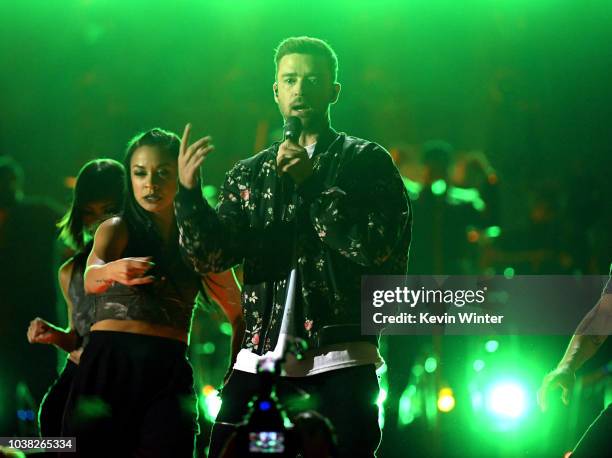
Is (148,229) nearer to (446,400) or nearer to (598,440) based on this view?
(446,400)

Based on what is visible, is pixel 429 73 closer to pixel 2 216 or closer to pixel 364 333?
pixel 364 333

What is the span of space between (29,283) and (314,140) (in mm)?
1587

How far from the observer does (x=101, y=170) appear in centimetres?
325

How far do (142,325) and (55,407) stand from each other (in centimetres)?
70

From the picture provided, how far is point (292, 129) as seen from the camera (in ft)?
8.16

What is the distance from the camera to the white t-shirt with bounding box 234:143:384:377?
7.74ft

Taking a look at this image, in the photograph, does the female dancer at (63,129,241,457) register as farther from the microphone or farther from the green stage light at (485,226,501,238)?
the green stage light at (485,226,501,238)

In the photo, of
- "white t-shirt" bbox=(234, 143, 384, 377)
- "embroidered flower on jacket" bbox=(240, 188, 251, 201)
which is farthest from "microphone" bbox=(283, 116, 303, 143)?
"white t-shirt" bbox=(234, 143, 384, 377)

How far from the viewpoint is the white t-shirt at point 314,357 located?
2359mm

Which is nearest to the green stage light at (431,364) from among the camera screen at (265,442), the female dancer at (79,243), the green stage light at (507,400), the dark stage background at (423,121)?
the dark stage background at (423,121)

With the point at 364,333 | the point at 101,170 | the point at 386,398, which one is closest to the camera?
the point at 364,333

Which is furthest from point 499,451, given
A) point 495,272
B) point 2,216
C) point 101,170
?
point 2,216

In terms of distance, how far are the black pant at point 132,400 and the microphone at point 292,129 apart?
0.76 meters

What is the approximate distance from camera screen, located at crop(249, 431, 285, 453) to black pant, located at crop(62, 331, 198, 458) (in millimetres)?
533
